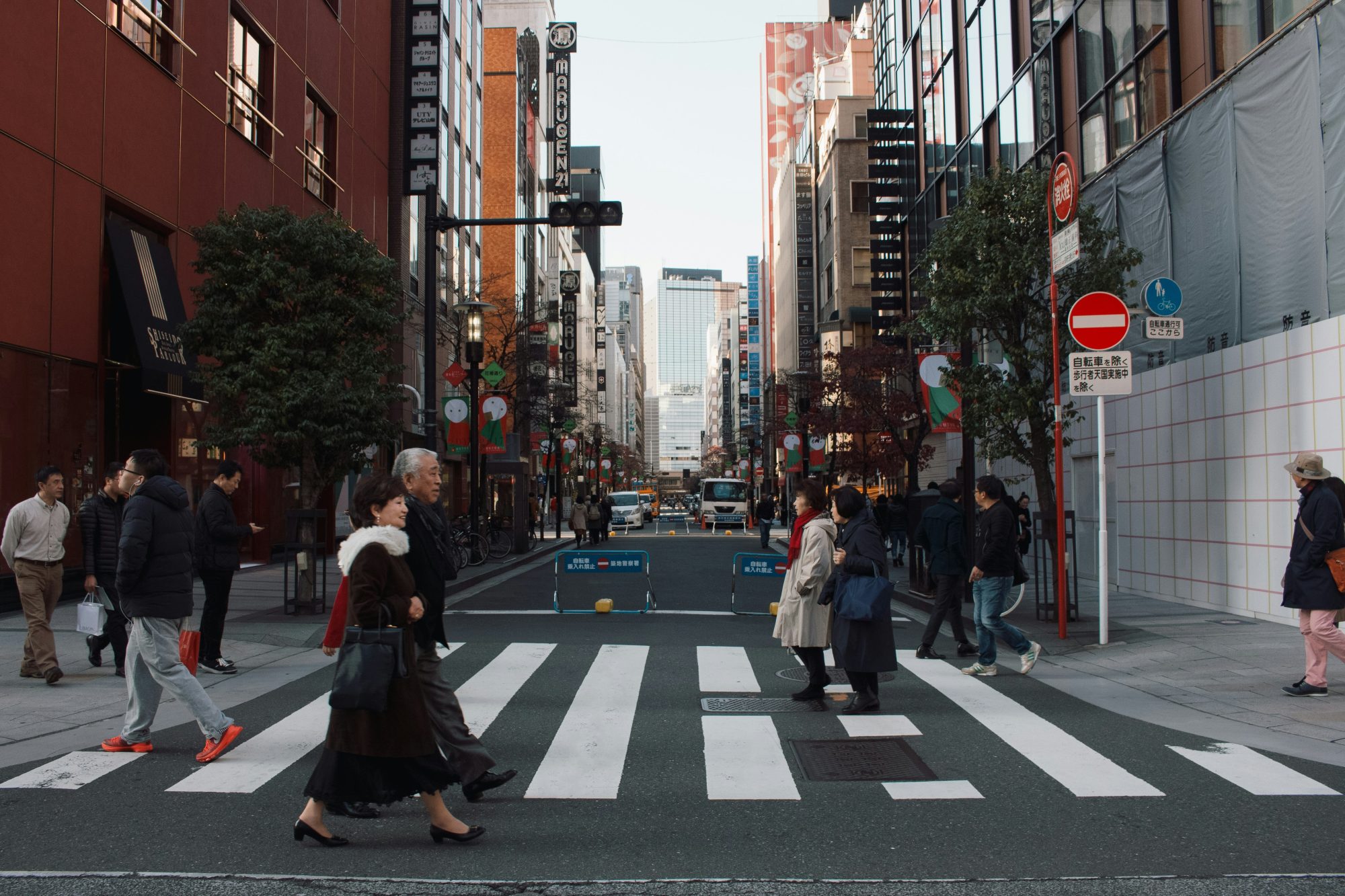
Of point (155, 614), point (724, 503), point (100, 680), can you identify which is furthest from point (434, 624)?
point (724, 503)

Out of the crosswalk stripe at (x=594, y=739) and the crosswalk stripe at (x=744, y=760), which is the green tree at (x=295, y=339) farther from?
the crosswalk stripe at (x=744, y=760)

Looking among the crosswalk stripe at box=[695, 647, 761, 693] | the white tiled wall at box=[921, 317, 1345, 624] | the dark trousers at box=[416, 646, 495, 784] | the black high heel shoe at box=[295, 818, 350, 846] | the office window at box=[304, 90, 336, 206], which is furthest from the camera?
the office window at box=[304, 90, 336, 206]

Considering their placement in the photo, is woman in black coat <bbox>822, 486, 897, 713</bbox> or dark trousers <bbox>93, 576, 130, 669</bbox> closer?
woman in black coat <bbox>822, 486, 897, 713</bbox>

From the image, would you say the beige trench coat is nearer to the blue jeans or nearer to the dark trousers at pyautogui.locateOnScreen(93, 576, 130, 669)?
the blue jeans

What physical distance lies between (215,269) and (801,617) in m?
10.5

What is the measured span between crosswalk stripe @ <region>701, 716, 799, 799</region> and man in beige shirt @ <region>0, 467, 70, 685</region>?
18.3 ft

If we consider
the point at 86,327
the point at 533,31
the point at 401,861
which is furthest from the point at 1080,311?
the point at 533,31

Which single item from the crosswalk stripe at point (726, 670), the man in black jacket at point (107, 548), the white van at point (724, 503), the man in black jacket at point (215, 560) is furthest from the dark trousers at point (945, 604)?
the white van at point (724, 503)

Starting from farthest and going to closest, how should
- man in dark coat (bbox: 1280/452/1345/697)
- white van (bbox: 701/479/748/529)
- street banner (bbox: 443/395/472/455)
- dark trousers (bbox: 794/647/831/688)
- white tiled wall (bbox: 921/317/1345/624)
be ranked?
white van (bbox: 701/479/748/529), street banner (bbox: 443/395/472/455), white tiled wall (bbox: 921/317/1345/624), dark trousers (bbox: 794/647/831/688), man in dark coat (bbox: 1280/452/1345/697)

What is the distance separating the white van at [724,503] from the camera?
176ft

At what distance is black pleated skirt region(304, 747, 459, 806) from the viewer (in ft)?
14.9

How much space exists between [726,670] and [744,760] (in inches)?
133

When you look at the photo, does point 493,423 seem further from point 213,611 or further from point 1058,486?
point 1058,486

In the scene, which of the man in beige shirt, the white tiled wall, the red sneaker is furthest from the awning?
the white tiled wall
